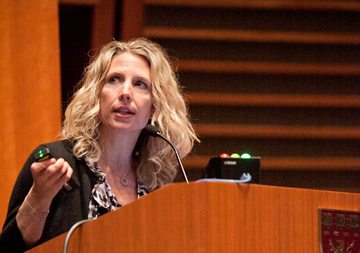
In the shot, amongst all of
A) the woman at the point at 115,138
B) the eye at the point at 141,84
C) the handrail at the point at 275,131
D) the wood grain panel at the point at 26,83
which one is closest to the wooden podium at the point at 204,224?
the woman at the point at 115,138

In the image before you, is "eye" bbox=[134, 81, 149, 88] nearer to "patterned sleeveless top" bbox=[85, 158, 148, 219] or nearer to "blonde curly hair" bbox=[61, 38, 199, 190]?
"blonde curly hair" bbox=[61, 38, 199, 190]

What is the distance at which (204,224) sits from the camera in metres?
0.88

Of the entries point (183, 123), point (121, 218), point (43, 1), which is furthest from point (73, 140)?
point (43, 1)

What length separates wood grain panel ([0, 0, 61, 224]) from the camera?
7.12ft

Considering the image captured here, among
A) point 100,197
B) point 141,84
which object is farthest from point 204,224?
point 141,84

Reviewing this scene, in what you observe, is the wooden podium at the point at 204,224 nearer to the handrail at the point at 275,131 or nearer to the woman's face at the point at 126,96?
the woman's face at the point at 126,96

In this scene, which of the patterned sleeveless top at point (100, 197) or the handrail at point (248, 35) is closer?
the patterned sleeveless top at point (100, 197)

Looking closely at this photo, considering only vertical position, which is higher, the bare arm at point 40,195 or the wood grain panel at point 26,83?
the wood grain panel at point 26,83

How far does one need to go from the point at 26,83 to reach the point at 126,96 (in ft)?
2.97

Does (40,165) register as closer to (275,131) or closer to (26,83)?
(26,83)

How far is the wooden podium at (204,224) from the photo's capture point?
884 mm

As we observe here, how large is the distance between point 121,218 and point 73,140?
2.39ft

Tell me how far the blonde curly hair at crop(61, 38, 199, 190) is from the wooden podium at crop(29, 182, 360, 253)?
0.64 meters

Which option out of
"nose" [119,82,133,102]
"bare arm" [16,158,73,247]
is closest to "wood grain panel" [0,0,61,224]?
"nose" [119,82,133,102]
